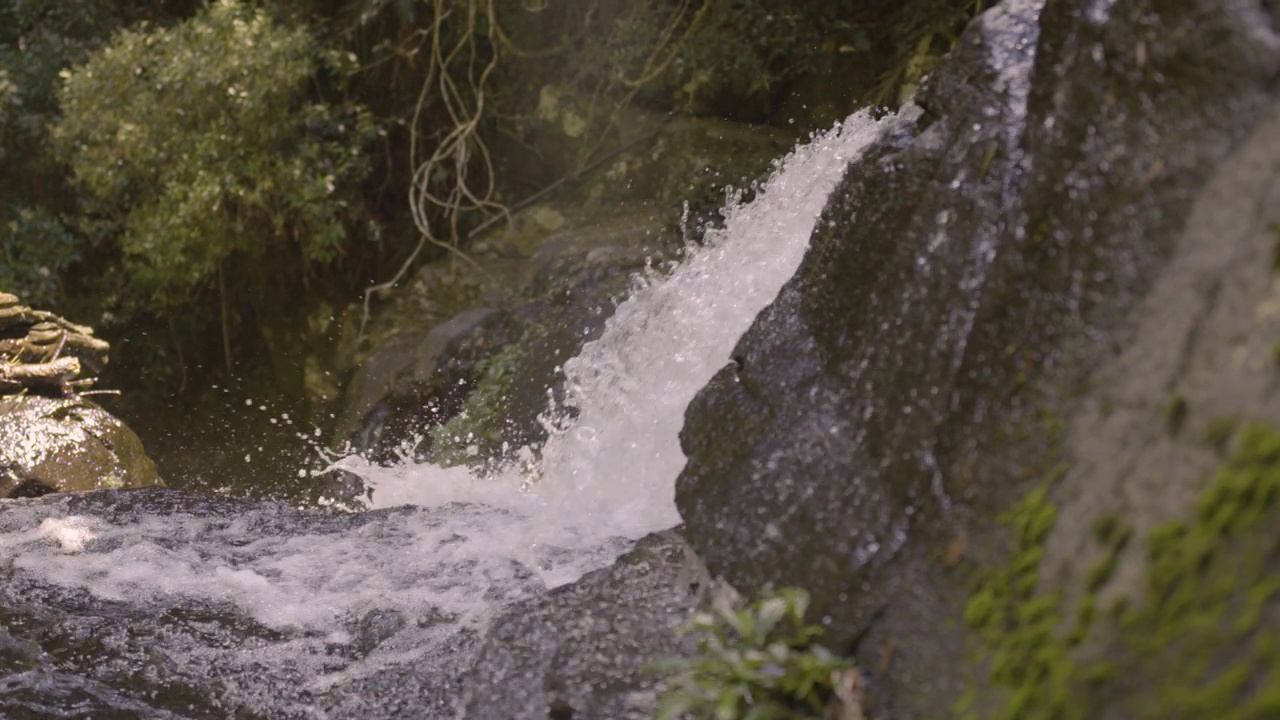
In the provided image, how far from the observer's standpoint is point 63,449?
489 centimetres

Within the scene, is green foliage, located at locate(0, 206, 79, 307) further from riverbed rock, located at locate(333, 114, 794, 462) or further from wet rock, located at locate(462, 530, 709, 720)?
wet rock, located at locate(462, 530, 709, 720)

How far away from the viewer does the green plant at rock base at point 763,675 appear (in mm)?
1792

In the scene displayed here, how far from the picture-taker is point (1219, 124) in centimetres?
160

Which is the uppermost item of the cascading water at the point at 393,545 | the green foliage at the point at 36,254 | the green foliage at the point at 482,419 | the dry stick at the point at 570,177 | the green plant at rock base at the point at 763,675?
the green foliage at the point at 36,254

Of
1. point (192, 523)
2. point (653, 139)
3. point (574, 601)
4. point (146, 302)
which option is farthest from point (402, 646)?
point (146, 302)

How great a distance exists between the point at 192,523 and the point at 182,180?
438 cm

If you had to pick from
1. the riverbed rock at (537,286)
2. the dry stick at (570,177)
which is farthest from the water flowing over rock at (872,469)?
the dry stick at (570,177)

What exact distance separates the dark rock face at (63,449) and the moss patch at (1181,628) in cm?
444

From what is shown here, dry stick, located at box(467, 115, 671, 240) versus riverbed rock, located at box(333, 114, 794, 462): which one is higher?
dry stick, located at box(467, 115, 671, 240)

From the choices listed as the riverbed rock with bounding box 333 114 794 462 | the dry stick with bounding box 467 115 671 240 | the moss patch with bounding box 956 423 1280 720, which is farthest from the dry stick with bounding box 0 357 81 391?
the moss patch with bounding box 956 423 1280 720

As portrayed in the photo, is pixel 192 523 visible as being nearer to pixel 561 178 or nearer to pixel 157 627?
pixel 157 627

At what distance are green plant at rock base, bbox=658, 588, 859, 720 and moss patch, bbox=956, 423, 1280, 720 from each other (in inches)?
12.9

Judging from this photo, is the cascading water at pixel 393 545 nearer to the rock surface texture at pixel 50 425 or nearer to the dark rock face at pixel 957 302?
the rock surface texture at pixel 50 425

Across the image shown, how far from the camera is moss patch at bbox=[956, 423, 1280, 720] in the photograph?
1176mm
